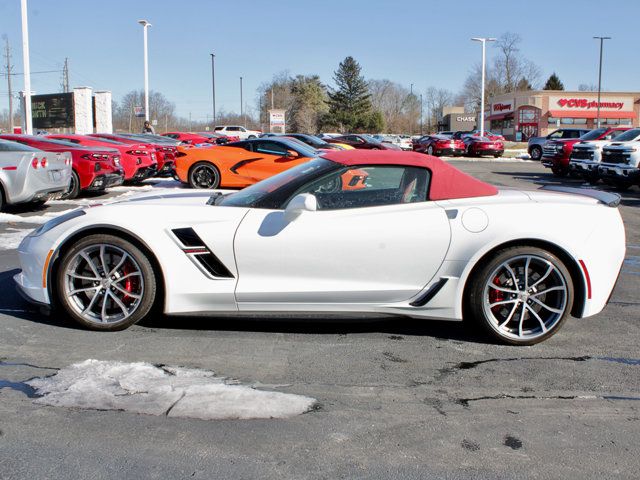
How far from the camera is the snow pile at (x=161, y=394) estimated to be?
3406 millimetres

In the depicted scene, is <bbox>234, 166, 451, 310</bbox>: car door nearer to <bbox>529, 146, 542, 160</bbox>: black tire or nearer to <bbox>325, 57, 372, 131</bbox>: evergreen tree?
<bbox>529, 146, 542, 160</bbox>: black tire

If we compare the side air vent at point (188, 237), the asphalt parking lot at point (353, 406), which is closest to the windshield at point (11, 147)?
the asphalt parking lot at point (353, 406)

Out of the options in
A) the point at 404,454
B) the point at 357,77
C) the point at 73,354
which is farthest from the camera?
the point at 357,77

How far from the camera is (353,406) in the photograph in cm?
350

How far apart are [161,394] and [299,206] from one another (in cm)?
150

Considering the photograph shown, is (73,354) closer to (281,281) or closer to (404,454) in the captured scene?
(281,281)

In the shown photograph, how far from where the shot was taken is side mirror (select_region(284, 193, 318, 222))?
430 cm

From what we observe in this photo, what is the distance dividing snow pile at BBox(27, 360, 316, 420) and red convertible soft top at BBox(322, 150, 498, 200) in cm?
183

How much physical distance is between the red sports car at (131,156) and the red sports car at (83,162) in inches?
57.6

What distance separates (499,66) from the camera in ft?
343

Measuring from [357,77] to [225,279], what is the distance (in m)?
94.6

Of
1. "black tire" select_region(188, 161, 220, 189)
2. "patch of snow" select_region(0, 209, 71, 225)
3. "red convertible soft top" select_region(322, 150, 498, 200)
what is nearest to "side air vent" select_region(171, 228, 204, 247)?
"red convertible soft top" select_region(322, 150, 498, 200)

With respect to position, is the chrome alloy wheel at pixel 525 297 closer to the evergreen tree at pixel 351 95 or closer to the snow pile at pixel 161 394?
the snow pile at pixel 161 394

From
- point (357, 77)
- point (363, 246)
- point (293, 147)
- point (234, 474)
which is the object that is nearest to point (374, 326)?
point (363, 246)
